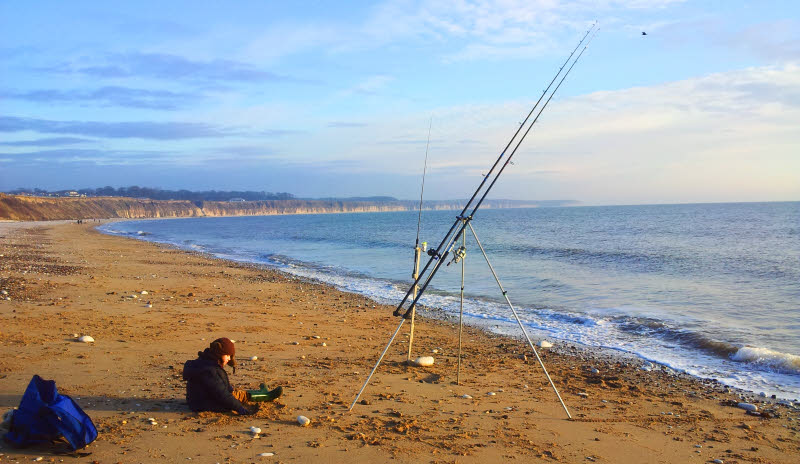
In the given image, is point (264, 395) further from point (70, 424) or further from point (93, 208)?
point (93, 208)

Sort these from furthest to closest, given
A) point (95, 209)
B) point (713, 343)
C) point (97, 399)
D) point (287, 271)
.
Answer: point (95, 209) → point (287, 271) → point (713, 343) → point (97, 399)

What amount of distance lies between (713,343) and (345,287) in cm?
1077

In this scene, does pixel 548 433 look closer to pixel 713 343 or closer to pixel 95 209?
pixel 713 343

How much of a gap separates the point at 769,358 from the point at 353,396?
6.82m

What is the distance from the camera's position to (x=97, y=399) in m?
5.54

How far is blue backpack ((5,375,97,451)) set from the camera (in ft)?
13.7

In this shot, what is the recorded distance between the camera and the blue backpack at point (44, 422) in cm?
418

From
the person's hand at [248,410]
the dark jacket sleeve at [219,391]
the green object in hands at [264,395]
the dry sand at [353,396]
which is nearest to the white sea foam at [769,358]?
the dry sand at [353,396]

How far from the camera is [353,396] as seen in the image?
6113 millimetres

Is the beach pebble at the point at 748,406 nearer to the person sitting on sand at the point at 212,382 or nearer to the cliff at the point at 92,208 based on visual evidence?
the person sitting on sand at the point at 212,382

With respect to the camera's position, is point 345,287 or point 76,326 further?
point 345,287

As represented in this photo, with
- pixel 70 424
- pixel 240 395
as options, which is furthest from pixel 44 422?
pixel 240 395

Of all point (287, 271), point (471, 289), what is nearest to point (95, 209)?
point (287, 271)

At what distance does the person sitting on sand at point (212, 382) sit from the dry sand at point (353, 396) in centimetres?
11
